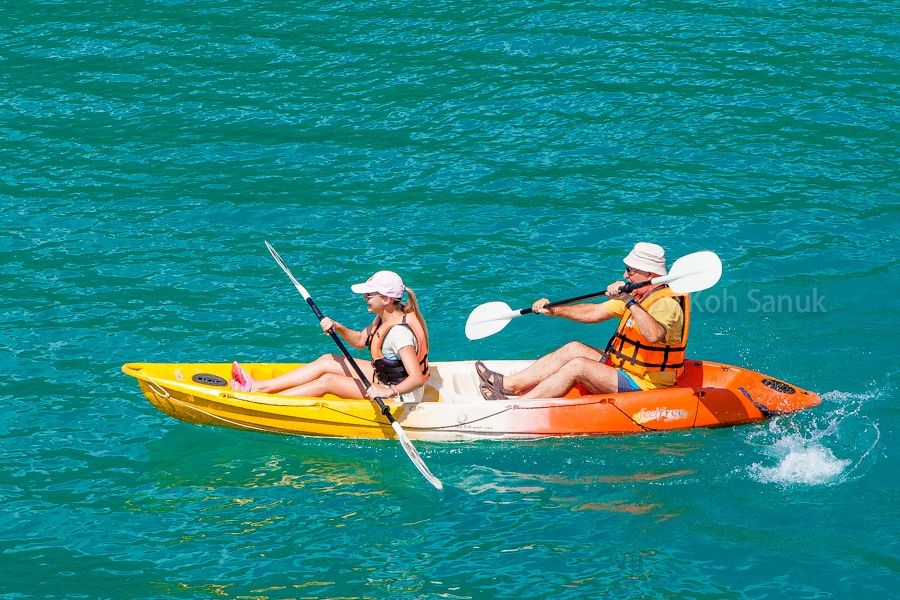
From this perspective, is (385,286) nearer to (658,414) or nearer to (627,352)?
(627,352)

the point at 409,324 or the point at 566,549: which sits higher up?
the point at 409,324

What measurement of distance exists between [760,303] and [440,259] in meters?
3.21

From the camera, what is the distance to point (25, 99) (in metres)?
14.0

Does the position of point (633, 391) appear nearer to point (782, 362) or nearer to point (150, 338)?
point (782, 362)

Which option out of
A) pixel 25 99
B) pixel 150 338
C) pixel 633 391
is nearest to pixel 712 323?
pixel 633 391

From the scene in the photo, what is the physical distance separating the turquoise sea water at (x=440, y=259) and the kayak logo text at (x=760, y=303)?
28mm

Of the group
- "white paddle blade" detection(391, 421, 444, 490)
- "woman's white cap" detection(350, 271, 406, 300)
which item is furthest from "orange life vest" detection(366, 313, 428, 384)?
"white paddle blade" detection(391, 421, 444, 490)

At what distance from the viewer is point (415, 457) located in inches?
323

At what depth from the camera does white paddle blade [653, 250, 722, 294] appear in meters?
8.57

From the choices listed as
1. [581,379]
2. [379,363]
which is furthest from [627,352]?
[379,363]

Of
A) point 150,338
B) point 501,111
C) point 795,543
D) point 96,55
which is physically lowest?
point 795,543

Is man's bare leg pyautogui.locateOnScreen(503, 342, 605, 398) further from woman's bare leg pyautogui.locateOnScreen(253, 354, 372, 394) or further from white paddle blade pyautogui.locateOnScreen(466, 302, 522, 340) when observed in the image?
woman's bare leg pyautogui.locateOnScreen(253, 354, 372, 394)

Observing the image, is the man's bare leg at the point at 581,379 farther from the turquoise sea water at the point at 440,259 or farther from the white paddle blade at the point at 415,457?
the white paddle blade at the point at 415,457

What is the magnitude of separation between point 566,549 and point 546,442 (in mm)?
1512
